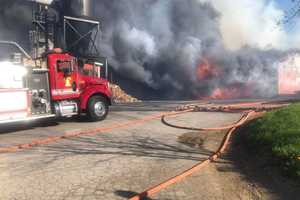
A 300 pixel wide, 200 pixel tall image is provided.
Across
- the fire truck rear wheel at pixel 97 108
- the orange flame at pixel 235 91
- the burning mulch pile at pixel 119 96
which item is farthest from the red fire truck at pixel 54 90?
the orange flame at pixel 235 91

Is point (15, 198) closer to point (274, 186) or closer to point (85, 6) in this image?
point (274, 186)

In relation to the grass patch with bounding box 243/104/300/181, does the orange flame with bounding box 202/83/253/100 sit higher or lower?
higher

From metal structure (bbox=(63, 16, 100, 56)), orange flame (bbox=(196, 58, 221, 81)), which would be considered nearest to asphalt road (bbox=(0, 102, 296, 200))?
metal structure (bbox=(63, 16, 100, 56))

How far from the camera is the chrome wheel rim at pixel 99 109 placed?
13.6 m

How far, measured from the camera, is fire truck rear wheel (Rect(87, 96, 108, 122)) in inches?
526

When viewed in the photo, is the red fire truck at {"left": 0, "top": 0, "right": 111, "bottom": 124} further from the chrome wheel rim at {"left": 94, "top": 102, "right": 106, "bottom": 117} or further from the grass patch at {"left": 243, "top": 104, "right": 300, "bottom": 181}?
the grass patch at {"left": 243, "top": 104, "right": 300, "bottom": 181}

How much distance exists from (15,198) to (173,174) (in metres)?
2.73

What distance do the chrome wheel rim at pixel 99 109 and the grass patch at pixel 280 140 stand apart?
590 centimetres

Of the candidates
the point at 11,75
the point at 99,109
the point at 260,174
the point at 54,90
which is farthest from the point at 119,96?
the point at 260,174

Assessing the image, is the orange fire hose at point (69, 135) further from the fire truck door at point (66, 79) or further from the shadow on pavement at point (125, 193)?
the shadow on pavement at point (125, 193)

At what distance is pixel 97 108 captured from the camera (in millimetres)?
13602

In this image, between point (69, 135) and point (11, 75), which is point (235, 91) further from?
point (11, 75)

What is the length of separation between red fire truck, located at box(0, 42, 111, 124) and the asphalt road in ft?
3.01

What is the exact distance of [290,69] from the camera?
30.9 meters
